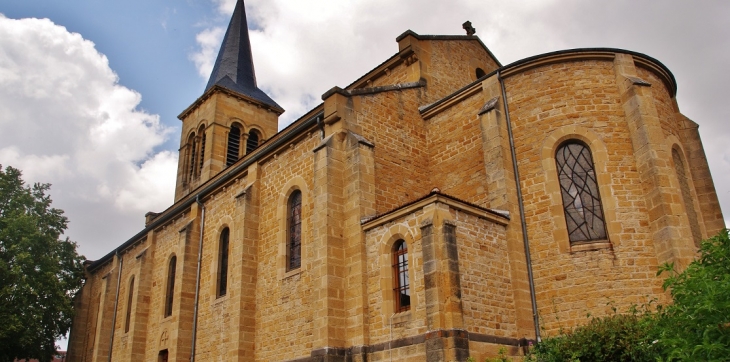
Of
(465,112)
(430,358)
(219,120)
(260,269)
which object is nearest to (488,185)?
(465,112)

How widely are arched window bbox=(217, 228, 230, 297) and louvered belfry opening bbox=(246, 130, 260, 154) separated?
12.0 m

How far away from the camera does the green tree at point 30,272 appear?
937 inches

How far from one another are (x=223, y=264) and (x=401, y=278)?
921 cm

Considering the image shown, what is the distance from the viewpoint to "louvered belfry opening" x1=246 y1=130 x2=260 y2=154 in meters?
32.4

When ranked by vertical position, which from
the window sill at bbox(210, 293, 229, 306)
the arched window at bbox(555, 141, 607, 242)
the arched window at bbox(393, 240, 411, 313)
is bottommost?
the arched window at bbox(393, 240, 411, 313)

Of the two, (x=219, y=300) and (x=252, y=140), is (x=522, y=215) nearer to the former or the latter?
(x=219, y=300)

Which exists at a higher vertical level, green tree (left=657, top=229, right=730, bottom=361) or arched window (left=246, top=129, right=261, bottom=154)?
arched window (left=246, top=129, right=261, bottom=154)

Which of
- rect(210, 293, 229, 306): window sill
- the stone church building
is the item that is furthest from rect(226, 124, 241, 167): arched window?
rect(210, 293, 229, 306): window sill

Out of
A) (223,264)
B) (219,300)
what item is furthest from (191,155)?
(219,300)

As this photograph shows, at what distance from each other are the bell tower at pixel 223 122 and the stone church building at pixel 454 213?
11.2 metres

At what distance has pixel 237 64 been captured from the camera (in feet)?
115

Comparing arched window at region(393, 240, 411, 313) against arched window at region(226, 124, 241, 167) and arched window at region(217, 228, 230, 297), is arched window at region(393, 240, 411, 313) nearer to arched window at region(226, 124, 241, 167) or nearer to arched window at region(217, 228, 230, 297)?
arched window at region(217, 228, 230, 297)

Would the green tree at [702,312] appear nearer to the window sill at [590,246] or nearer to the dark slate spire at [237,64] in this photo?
the window sill at [590,246]

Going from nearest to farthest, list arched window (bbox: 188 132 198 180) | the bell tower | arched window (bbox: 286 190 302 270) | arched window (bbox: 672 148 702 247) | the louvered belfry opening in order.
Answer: arched window (bbox: 672 148 702 247)
arched window (bbox: 286 190 302 270)
the bell tower
the louvered belfry opening
arched window (bbox: 188 132 198 180)
